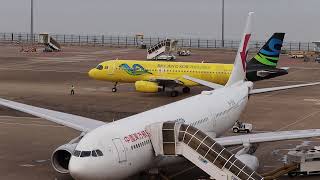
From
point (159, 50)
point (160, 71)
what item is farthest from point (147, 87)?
point (159, 50)

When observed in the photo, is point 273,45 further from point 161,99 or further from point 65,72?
point 65,72

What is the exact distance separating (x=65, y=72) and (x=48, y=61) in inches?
812

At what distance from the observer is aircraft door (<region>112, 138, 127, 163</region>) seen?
2125 centimetres

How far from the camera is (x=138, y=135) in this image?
22.7 m

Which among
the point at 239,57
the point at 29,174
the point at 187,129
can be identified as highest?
the point at 239,57

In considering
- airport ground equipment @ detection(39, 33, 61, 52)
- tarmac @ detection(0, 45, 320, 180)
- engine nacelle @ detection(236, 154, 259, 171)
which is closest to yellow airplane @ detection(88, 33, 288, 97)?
tarmac @ detection(0, 45, 320, 180)

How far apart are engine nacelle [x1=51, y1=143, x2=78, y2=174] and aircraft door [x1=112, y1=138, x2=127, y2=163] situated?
13.4 feet

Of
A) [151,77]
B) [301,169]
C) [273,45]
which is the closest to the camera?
[301,169]

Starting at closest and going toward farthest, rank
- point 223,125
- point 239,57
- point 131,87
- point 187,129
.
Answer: point 187,129, point 223,125, point 239,57, point 131,87

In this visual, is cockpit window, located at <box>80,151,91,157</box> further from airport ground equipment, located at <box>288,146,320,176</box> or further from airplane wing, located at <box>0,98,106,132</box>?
airport ground equipment, located at <box>288,146,320,176</box>

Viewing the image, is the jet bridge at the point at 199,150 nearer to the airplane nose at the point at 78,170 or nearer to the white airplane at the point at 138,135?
the white airplane at the point at 138,135

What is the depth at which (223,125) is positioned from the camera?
3109 cm

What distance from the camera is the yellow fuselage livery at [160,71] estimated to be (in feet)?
192

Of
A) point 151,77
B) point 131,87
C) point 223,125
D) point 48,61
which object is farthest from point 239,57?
point 48,61
